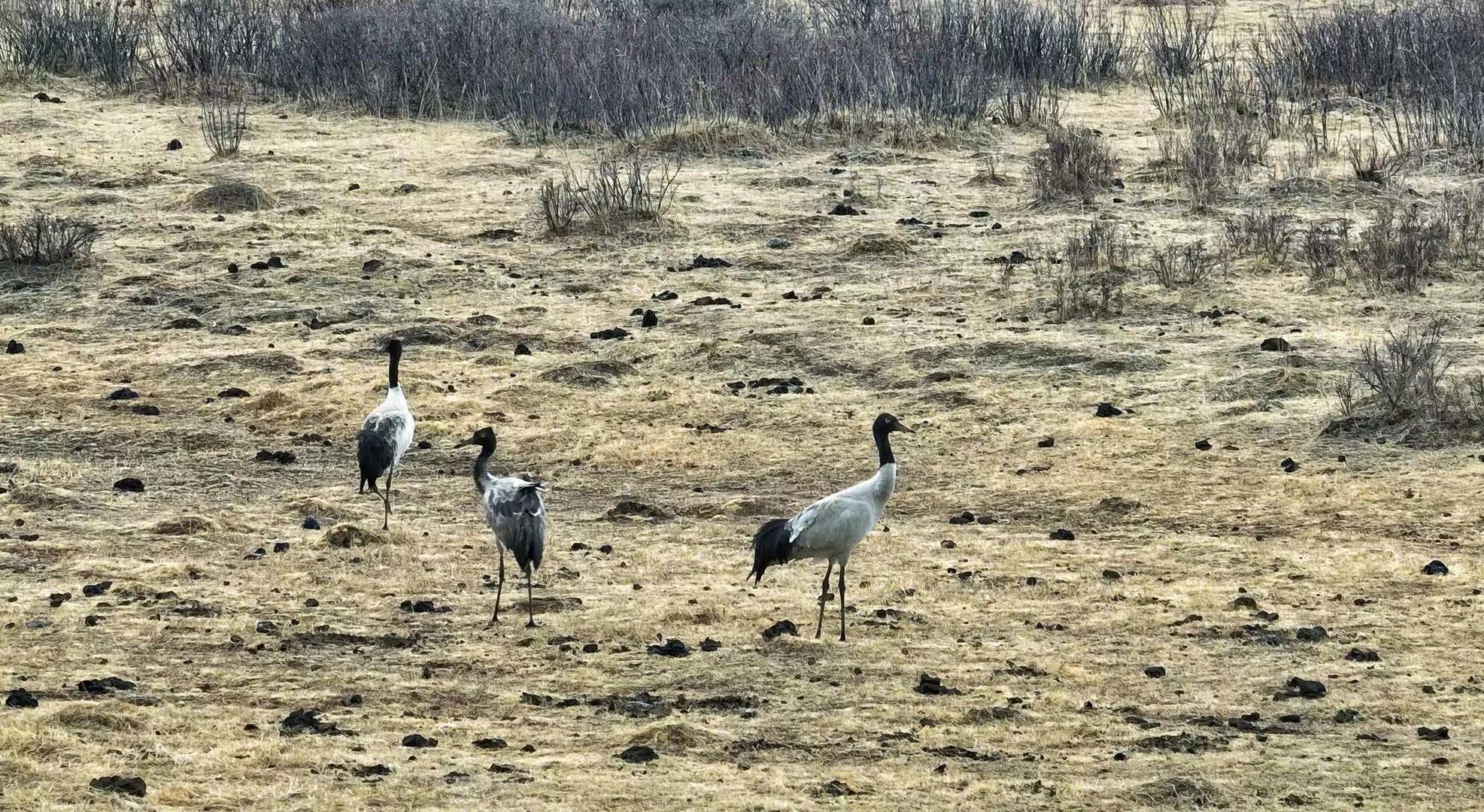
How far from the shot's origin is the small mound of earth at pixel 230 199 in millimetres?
16594

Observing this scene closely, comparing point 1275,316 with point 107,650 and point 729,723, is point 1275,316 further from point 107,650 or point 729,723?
point 107,650

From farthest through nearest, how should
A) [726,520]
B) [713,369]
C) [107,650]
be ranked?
[713,369] → [726,520] → [107,650]

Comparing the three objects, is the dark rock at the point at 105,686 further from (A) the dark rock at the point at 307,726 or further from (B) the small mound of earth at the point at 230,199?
(B) the small mound of earth at the point at 230,199

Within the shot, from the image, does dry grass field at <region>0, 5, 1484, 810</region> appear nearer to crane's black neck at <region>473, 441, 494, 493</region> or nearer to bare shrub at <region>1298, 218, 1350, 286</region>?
bare shrub at <region>1298, 218, 1350, 286</region>

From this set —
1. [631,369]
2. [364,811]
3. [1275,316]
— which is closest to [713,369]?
[631,369]

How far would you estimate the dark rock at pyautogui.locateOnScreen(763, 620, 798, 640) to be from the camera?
805 centimetres

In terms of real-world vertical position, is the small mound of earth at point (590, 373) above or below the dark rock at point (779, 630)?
above

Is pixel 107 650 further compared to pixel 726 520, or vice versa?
pixel 726 520

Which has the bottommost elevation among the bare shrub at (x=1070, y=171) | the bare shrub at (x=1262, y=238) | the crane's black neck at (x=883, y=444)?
the crane's black neck at (x=883, y=444)

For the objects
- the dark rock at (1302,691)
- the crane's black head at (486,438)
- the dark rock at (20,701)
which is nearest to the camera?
the dark rock at (20,701)

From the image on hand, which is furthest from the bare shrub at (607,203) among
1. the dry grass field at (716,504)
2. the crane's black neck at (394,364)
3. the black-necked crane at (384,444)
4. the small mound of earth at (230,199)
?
the black-necked crane at (384,444)

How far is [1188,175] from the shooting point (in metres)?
16.5

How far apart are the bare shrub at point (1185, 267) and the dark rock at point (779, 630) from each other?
6454 mm

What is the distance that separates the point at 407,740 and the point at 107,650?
1658mm
